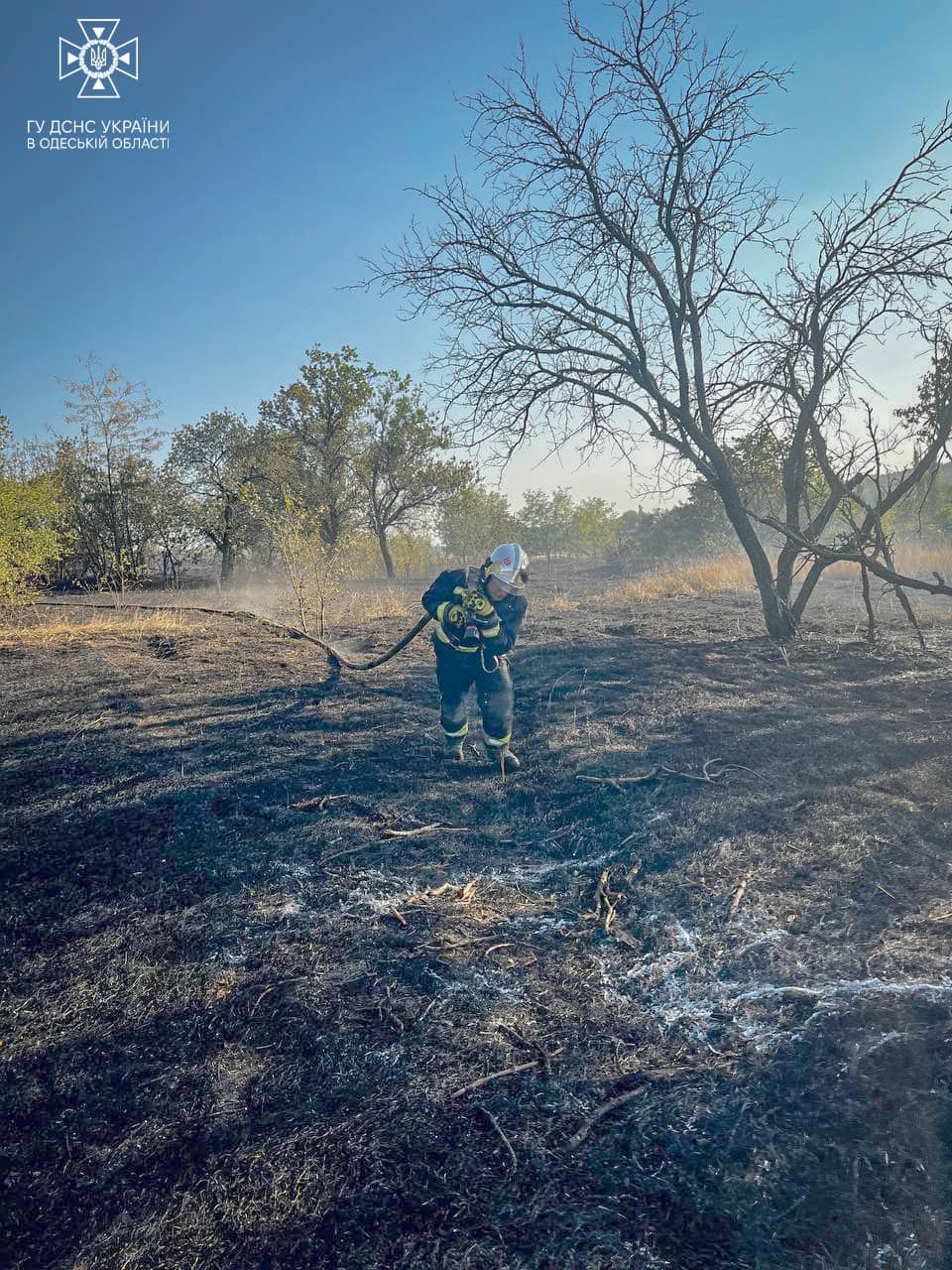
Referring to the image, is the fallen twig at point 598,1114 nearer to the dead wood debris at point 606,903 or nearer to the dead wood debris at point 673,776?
the dead wood debris at point 606,903

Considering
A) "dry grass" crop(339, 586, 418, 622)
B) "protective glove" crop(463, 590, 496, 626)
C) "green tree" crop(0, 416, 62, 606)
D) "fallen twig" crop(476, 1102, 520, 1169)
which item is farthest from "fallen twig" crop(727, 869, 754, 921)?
"green tree" crop(0, 416, 62, 606)

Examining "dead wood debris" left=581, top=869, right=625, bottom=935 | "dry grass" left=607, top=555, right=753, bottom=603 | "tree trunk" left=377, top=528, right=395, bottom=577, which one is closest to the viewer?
"dead wood debris" left=581, top=869, right=625, bottom=935

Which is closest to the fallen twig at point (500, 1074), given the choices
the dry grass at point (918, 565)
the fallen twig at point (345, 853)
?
the fallen twig at point (345, 853)

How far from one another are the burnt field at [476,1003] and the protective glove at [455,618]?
1088 millimetres

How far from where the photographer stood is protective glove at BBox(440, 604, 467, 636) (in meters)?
4.85

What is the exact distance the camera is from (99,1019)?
2143 mm

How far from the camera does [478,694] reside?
488 cm

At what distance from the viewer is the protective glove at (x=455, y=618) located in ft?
15.9

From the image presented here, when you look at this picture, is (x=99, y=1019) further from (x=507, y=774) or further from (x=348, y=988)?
(x=507, y=774)

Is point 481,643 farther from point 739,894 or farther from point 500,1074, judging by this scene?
point 500,1074

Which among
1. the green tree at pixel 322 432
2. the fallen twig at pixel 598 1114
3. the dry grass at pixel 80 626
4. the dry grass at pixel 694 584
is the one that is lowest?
the fallen twig at pixel 598 1114

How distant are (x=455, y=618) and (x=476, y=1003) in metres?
3.02

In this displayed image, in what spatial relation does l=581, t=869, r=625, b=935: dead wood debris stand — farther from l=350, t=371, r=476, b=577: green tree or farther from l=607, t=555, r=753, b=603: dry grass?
l=350, t=371, r=476, b=577: green tree

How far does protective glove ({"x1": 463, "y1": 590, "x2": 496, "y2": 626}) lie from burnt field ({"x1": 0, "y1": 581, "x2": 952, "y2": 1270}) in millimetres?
1136
